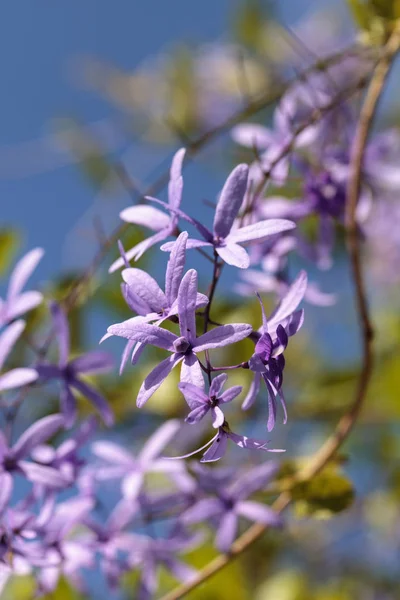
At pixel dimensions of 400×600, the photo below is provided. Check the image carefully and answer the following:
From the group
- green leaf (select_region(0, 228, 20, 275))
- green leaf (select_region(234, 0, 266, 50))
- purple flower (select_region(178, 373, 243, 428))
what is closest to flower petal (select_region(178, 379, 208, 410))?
purple flower (select_region(178, 373, 243, 428))

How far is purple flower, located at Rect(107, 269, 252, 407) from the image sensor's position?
0.36 metres

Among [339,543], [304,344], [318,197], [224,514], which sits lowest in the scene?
[339,543]

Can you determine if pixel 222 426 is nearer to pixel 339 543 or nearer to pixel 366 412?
pixel 366 412

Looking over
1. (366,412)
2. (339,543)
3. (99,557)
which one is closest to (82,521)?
(99,557)

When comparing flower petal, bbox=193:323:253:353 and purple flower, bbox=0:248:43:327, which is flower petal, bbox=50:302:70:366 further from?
flower petal, bbox=193:323:253:353

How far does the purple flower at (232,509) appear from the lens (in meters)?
0.55

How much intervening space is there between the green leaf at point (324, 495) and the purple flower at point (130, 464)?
0.10 metres

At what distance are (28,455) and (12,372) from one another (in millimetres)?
55

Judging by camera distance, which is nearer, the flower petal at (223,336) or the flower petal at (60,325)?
the flower petal at (223,336)

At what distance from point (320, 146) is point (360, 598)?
975 millimetres

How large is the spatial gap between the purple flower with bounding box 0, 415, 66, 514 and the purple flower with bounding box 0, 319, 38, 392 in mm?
31

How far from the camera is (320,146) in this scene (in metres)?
0.60

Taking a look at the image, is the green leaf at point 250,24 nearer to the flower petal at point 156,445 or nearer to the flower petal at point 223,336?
the flower petal at point 156,445

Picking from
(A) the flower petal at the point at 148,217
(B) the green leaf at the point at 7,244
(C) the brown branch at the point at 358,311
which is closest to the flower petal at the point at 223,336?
(A) the flower petal at the point at 148,217
